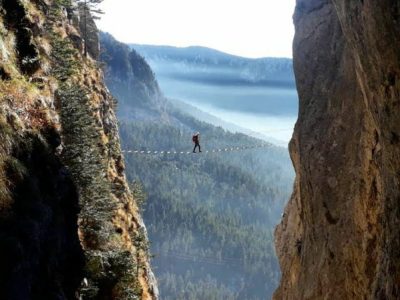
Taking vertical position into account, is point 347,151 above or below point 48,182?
above

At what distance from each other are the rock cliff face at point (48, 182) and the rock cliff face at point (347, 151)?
28.6ft

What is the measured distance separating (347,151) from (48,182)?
11.0 meters

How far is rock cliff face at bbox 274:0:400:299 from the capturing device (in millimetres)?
10573

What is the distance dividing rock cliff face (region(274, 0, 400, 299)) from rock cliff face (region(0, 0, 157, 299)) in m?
8.71

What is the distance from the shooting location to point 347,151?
16.8 metres

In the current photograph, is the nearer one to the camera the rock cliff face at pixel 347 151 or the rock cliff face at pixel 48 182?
the rock cliff face at pixel 347 151

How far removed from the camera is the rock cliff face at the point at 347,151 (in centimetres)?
1057

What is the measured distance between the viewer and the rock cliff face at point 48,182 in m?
16.7

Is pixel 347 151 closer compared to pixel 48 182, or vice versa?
pixel 347 151

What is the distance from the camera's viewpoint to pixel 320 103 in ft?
62.0

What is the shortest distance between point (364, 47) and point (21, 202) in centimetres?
1151

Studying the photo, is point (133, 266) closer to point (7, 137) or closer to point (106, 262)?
point (106, 262)

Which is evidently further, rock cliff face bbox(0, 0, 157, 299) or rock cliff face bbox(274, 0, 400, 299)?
rock cliff face bbox(0, 0, 157, 299)

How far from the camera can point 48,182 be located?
2038 centimetres
